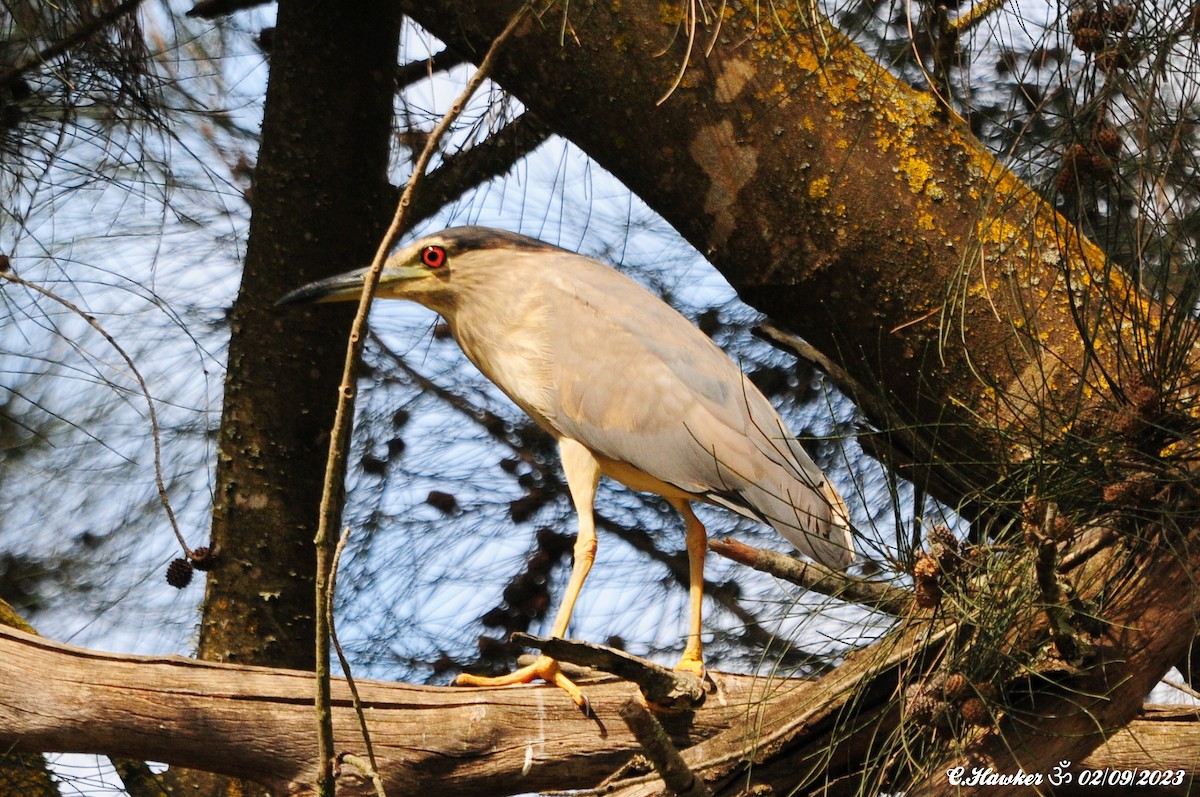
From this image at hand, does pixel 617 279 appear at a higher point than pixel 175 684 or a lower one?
higher

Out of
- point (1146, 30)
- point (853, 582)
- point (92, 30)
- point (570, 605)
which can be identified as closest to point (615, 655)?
point (853, 582)

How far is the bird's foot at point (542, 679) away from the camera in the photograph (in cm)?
187

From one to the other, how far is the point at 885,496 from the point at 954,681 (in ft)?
4.16

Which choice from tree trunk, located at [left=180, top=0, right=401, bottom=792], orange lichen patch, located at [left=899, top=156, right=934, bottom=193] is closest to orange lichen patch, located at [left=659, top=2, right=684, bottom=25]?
orange lichen patch, located at [left=899, top=156, right=934, bottom=193]

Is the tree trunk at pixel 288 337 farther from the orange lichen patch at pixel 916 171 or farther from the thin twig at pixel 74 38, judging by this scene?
the orange lichen patch at pixel 916 171

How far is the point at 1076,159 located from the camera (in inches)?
56.5

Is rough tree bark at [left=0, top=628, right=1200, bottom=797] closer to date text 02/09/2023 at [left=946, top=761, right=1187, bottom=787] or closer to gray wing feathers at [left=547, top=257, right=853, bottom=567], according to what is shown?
date text 02/09/2023 at [left=946, top=761, right=1187, bottom=787]

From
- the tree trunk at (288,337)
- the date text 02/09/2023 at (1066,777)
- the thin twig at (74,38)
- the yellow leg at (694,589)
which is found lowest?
the date text 02/09/2023 at (1066,777)

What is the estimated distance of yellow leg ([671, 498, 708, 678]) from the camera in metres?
2.01

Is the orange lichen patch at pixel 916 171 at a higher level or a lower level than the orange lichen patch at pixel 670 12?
lower

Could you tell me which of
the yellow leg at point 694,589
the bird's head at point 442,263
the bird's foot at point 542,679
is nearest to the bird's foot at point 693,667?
the yellow leg at point 694,589

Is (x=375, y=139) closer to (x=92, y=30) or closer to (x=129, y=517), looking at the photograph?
(x=92, y=30)

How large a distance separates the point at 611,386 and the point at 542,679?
51cm

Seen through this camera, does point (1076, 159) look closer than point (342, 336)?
Yes
